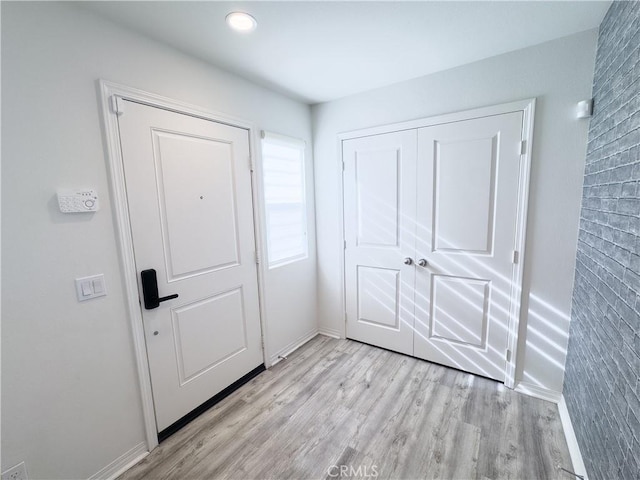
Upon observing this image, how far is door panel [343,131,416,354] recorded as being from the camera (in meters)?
2.34

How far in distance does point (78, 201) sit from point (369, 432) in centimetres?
208

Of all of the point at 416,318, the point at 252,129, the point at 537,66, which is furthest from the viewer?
the point at 416,318

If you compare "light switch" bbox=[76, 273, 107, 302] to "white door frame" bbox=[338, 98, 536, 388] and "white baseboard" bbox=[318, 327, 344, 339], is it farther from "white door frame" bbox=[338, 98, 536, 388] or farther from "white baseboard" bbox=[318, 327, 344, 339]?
"white door frame" bbox=[338, 98, 536, 388]

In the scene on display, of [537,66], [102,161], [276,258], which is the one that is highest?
[537,66]

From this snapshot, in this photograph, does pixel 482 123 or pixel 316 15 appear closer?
pixel 316 15

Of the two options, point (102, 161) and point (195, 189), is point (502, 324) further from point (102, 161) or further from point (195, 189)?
point (102, 161)

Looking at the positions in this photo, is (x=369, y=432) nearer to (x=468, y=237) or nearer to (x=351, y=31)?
(x=468, y=237)

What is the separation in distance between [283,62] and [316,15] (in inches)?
20.5

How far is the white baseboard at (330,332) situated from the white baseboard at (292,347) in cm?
6


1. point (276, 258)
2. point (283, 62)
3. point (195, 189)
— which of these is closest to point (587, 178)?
point (283, 62)

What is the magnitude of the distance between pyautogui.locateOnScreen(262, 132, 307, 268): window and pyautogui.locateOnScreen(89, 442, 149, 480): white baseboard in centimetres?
144

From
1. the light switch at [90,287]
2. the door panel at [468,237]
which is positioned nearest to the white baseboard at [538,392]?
the door panel at [468,237]

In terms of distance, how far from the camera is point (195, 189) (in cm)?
180

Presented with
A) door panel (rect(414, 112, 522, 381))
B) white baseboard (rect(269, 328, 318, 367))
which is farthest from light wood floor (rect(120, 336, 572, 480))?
door panel (rect(414, 112, 522, 381))
